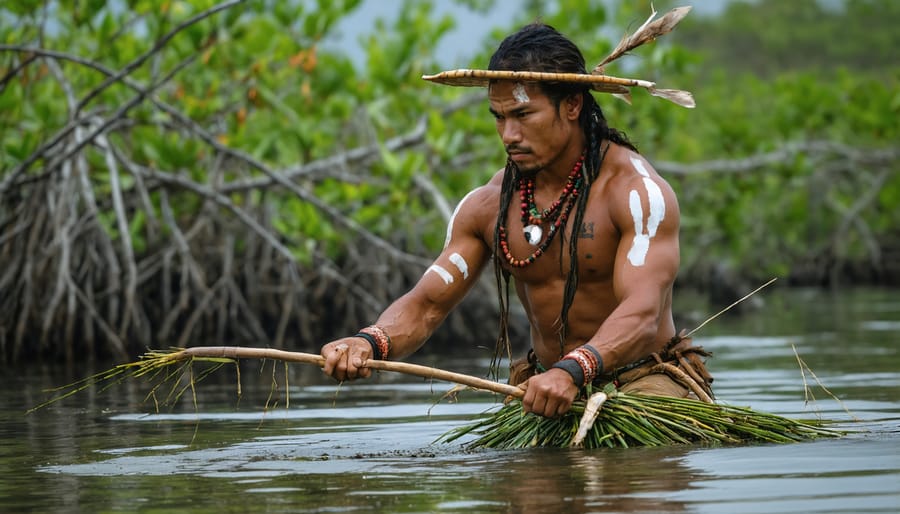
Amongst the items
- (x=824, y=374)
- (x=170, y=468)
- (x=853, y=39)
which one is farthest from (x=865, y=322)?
(x=853, y=39)

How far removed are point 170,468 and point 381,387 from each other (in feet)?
11.3

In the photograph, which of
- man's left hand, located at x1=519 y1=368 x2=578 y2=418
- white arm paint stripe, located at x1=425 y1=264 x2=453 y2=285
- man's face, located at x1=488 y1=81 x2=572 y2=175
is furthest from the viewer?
white arm paint stripe, located at x1=425 y1=264 x2=453 y2=285

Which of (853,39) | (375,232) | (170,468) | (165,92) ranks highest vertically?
(853,39)

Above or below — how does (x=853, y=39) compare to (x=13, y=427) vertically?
above

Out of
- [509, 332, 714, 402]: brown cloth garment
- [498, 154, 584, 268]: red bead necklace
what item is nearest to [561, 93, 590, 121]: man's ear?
[498, 154, 584, 268]: red bead necklace

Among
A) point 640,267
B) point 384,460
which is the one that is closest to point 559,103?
point 640,267

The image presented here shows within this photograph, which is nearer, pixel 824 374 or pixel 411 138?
pixel 824 374

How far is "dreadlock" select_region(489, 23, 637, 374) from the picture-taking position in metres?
5.05

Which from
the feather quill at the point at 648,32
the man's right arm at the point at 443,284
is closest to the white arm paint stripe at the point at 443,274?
the man's right arm at the point at 443,284

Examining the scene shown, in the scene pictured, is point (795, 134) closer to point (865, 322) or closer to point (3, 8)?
point (865, 322)

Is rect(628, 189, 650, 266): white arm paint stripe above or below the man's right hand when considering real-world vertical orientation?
above

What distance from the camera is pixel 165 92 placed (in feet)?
40.2

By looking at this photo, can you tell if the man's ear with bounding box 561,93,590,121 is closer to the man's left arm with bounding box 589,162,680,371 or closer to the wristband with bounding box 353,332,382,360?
the man's left arm with bounding box 589,162,680,371

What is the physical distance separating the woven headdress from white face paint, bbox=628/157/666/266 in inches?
11.0
